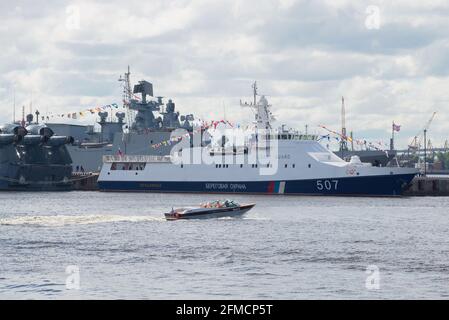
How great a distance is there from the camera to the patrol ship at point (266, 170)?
116375mm

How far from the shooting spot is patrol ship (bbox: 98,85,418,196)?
116375mm

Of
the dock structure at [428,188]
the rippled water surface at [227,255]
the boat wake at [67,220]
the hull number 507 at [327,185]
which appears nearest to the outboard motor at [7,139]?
the hull number 507 at [327,185]

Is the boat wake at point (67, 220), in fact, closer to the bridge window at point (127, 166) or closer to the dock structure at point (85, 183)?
the bridge window at point (127, 166)

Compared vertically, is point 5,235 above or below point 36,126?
below

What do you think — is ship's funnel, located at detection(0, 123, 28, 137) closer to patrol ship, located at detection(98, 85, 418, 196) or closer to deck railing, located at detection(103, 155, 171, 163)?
deck railing, located at detection(103, 155, 171, 163)

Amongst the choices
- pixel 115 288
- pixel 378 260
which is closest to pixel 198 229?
pixel 378 260

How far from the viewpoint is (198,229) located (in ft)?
214

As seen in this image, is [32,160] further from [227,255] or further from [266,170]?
[227,255]

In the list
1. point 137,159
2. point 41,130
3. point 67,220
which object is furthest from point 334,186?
point 41,130

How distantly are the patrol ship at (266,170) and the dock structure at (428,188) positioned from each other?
13.8 metres

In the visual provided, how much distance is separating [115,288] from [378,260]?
16.3 m

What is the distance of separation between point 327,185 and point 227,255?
67.7 metres

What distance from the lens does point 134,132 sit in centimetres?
16200

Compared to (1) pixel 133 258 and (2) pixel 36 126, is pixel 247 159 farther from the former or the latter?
(1) pixel 133 258
